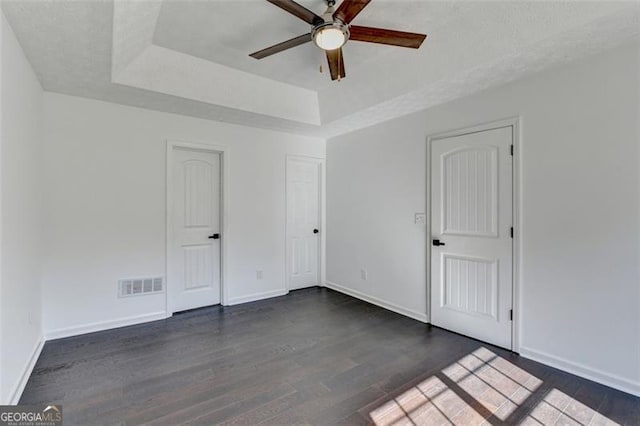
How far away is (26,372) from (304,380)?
210 centimetres

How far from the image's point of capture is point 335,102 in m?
3.84

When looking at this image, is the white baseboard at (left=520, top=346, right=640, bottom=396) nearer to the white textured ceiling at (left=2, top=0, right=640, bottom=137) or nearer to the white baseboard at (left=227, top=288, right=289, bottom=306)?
the white textured ceiling at (left=2, top=0, right=640, bottom=137)

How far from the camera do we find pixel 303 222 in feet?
16.2

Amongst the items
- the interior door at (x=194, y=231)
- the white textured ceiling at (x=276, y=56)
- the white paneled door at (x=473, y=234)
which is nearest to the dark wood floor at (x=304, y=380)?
the white paneled door at (x=473, y=234)

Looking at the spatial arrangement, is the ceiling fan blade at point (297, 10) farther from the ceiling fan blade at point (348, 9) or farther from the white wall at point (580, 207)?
the white wall at point (580, 207)

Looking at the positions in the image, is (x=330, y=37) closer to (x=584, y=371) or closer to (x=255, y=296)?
(x=584, y=371)

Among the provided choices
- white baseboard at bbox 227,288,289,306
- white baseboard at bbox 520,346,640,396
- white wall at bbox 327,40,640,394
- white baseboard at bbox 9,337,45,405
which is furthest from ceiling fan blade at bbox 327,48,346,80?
white baseboard at bbox 9,337,45,405

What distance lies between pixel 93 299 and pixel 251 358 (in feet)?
6.24

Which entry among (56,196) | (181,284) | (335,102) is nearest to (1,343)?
(56,196)

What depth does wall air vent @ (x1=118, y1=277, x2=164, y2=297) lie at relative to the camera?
339cm

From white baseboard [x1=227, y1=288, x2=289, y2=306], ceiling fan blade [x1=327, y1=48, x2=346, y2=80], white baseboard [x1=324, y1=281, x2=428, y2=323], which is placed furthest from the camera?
white baseboard [x1=227, y1=288, x2=289, y2=306]

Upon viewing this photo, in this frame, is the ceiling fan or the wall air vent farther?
the wall air vent

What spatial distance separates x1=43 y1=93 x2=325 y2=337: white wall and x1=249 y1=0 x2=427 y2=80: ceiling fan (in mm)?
1959

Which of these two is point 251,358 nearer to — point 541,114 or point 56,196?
point 56,196
